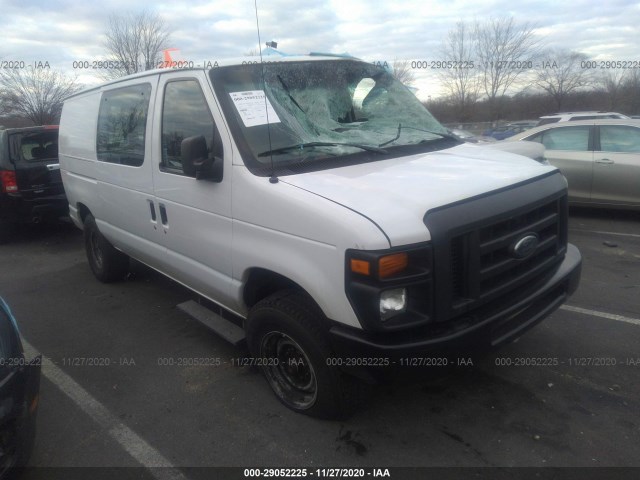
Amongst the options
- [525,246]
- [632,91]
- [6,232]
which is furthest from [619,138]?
[632,91]

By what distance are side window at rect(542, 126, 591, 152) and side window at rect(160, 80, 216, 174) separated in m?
6.65

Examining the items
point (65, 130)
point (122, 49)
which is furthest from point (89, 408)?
point (122, 49)

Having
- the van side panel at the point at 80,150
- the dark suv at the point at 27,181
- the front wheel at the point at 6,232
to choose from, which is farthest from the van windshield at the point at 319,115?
the front wheel at the point at 6,232

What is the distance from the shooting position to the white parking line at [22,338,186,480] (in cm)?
269

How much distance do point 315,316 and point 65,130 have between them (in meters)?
4.68

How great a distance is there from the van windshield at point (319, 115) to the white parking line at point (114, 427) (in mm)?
1805

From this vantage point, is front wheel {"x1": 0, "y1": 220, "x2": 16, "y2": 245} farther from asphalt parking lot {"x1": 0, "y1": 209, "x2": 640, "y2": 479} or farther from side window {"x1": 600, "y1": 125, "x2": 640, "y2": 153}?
side window {"x1": 600, "y1": 125, "x2": 640, "y2": 153}

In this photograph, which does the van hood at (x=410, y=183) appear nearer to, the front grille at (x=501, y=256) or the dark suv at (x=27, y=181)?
the front grille at (x=501, y=256)

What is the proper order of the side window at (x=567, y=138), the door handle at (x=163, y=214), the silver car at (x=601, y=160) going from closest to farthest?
the door handle at (x=163, y=214) → the silver car at (x=601, y=160) → the side window at (x=567, y=138)

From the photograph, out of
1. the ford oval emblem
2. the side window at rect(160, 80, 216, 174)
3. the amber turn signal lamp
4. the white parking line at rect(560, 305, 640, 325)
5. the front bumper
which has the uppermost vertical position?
the side window at rect(160, 80, 216, 174)

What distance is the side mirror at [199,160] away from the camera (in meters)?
2.93

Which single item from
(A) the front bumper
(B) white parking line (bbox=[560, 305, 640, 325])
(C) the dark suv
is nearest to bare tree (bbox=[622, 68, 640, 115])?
(B) white parking line (bbox=[560, 305, 640, 325])

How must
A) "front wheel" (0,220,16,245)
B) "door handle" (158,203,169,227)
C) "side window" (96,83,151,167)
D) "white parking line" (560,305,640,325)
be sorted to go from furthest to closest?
1. "front wheel" (0,220,16,245)
2. "white parking line" (560,305,640,325)
3. "side window" (96,83,151,167)
4. "door handle" (158,203,169,227)

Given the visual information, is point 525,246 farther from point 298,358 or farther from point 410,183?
point 298,358
